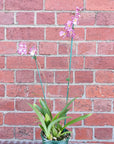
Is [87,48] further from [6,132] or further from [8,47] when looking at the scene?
[6,132]

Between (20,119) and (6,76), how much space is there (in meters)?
0.32

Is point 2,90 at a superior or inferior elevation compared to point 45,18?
inferior

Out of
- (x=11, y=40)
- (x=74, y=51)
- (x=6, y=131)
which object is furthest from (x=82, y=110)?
(x=11, y=40)

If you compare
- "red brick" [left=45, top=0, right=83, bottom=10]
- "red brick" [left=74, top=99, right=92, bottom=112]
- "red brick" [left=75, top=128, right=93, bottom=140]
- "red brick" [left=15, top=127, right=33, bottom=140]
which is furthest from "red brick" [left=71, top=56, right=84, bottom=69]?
"red brick" [left=15, top=127, right=33, bottom=140]

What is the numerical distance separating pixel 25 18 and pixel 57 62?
0.37 m

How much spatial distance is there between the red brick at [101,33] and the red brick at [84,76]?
0.82 ft

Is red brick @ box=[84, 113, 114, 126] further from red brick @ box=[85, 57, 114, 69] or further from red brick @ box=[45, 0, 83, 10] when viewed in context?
red brick @ box=[45, 0, 83, 10]

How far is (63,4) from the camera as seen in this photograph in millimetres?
1254

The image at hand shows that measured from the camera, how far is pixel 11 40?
4.19 ft

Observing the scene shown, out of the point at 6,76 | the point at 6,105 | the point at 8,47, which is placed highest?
the point at 8,47

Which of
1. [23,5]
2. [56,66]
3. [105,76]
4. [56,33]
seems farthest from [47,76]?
[23,5]

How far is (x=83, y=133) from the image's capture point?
1.31 meters

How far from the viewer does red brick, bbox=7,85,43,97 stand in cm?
129

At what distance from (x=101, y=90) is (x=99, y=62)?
0.20 meters
